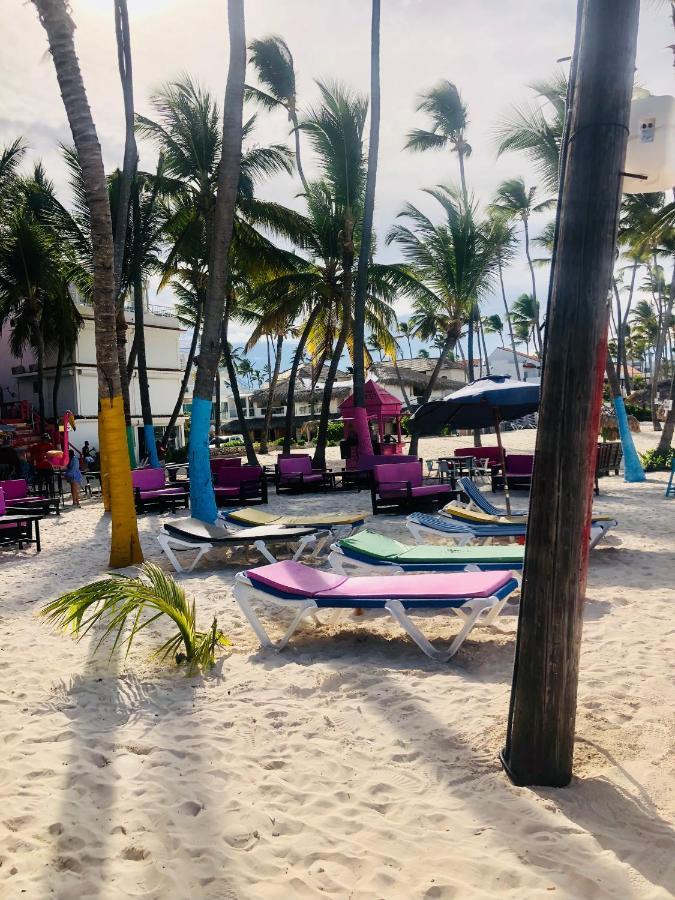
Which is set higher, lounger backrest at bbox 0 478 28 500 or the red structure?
the red structure

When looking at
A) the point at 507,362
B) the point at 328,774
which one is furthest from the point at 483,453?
the point at 507,362

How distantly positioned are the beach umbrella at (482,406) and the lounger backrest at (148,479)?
17.1 feet

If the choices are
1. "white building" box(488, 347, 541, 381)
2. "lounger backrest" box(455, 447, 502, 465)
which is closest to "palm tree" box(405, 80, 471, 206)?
"lounger backrest" box(455, 447, 502, 465)

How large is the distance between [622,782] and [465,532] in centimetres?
446

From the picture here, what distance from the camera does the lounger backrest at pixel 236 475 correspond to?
13203 mm

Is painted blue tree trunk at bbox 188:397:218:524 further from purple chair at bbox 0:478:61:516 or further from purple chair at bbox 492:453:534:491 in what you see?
purple chair at bbox 492:453:534:491

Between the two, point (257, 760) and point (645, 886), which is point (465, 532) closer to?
point (257, 760)

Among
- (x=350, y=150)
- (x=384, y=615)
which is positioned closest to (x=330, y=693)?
(x=384, y=615)

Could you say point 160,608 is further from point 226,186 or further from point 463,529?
point 226,186

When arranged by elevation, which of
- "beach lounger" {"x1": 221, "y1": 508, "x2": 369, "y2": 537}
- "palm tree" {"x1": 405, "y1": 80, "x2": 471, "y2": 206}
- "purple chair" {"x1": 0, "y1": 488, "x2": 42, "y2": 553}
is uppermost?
"palm tree" {"x1": 405, "y1": 80, "x2": 471, "y2": 206}

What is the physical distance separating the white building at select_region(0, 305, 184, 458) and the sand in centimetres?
2738

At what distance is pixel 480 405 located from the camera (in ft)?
34.6

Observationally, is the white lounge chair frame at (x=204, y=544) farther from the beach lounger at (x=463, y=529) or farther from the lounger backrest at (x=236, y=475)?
the lounger backrest at (x=236, y=475)

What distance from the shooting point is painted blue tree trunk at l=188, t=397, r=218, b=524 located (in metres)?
10.5
